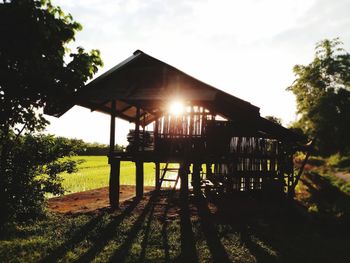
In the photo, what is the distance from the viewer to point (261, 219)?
10.1 m

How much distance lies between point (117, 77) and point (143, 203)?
18.0ft

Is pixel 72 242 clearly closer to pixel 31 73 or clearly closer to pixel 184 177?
pixel 31 73

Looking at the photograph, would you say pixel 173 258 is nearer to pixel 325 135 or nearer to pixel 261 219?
pixel 261 219

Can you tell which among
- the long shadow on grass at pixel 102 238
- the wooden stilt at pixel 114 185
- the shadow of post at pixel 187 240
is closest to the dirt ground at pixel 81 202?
the wooden stilt at pixel 114 185

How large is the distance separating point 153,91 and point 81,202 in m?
6.47

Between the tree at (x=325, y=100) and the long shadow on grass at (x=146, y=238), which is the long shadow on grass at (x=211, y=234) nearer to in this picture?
the long shadow on grass at (x=146, y=238)

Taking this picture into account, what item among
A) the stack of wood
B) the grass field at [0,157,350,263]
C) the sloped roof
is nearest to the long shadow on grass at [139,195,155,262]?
the grass field at [0,157,350,263]

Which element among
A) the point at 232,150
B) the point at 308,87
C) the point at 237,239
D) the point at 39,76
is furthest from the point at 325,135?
the point at 39,76

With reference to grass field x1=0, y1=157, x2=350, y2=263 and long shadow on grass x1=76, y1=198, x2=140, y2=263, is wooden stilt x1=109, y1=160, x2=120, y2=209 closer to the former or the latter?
grass field x1=0, y1=157, x2=350, y2=263

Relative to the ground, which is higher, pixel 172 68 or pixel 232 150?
pixel 172 68

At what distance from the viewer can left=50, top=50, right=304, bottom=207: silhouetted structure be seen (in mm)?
10008

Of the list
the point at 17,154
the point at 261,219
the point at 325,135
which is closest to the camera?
the point at 17,154

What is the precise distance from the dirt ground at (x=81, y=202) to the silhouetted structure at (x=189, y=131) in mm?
1096

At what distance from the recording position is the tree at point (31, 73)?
6.58 m
